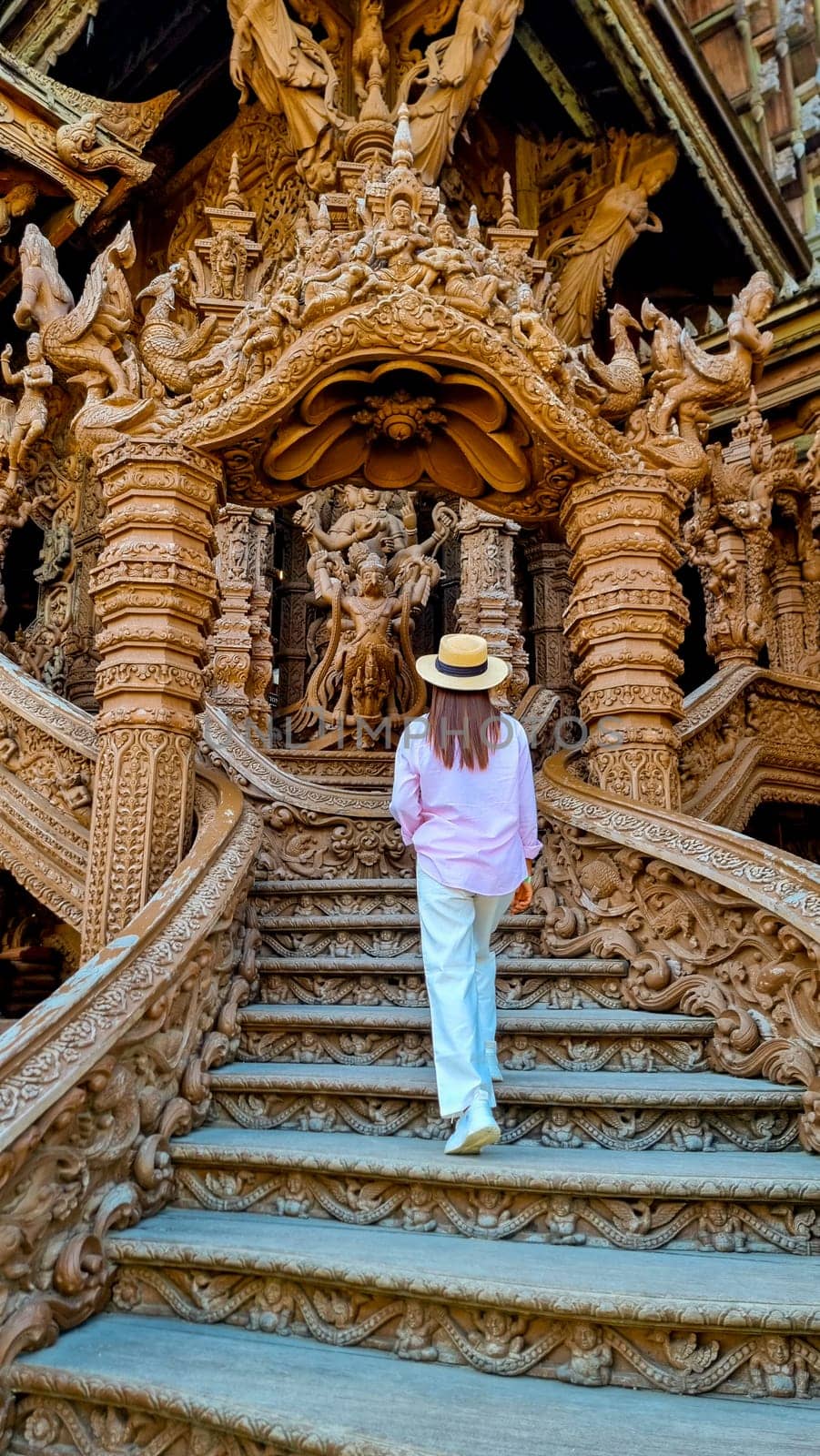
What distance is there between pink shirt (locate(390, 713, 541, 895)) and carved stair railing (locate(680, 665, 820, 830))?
9.79ft

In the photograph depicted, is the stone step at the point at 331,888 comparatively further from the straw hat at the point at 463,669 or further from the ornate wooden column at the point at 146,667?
the straw hat at the point at 463,669

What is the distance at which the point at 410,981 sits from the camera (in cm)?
404

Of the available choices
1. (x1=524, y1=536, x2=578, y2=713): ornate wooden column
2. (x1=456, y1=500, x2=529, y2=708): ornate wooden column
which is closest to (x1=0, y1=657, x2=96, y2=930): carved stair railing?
(x1=456, y1=500, x2=529, y2=708): ornate wooden column

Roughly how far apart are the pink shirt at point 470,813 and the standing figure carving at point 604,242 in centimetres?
769

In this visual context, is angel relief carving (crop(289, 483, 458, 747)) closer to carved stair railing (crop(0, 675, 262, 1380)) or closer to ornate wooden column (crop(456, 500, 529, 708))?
ornate wooden column (crop(456, 500, 529, 708))

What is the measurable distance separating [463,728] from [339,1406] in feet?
6.34

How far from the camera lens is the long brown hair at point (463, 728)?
3.37 m

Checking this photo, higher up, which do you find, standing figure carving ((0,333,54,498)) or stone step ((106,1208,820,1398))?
standing figure carving ((0,333,54,498))

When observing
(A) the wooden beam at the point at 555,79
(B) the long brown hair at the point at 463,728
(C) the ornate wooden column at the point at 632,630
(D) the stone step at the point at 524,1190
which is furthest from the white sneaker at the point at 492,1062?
(A) the wooden beam at the point at 555,79

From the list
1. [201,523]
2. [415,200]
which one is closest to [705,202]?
[415,200]

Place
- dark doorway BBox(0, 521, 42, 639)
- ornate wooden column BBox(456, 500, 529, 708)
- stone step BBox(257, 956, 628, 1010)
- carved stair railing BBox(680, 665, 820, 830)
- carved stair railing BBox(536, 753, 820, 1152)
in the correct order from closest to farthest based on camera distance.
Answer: carved stair railing BBox(536, 753, 820, 1152), stone step BBox(257, 956, 628, 1010), carved stair railing BBox(680, 665, 820, 830), ornate wooden column BBox(456, 500, 529, 708), dark doorway BBox(0, 521, 42, 639)

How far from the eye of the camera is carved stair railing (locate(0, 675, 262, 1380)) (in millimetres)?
2510

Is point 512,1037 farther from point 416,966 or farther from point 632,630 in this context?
point 632,630

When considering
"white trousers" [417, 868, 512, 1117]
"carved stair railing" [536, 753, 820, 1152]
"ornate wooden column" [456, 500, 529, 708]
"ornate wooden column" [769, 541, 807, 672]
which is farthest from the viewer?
"ornate wooden column" [769, 541, 807, 672]
